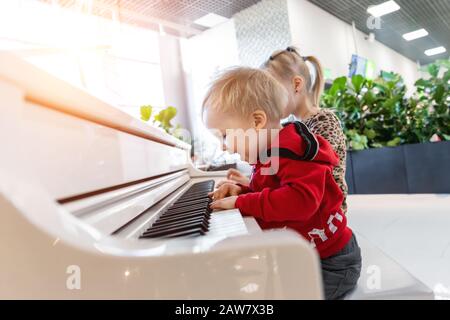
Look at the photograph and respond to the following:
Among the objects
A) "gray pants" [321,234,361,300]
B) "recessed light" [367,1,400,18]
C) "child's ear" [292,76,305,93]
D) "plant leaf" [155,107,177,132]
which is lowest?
"gray pants" [321,234,361,300]

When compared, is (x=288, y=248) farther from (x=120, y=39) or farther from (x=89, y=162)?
(x=120, y=39)

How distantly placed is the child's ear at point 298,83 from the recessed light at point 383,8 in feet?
21.0

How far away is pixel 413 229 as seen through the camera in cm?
231

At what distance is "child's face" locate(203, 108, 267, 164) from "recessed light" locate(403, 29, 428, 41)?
32.4 feet

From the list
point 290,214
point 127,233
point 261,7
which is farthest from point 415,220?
point 261,7

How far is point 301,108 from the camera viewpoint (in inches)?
59.9

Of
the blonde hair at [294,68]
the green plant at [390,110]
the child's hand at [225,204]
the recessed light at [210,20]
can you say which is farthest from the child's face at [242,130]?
the recessed light at [210,20]

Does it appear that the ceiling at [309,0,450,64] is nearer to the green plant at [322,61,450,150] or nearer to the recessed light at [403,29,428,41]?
the recessed light at [403,29,428,41]

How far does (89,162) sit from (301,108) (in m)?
1.21

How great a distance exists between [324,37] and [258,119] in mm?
6138

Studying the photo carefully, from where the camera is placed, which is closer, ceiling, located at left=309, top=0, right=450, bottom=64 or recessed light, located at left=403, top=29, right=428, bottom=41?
ceiling, located at left=309, top=0, right=450, bottom=64

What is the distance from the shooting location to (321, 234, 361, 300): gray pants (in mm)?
819

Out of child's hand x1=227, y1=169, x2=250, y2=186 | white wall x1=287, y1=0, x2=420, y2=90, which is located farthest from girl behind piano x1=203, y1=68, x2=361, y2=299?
white wall x1=287, y1=0, x2=420, y2=90

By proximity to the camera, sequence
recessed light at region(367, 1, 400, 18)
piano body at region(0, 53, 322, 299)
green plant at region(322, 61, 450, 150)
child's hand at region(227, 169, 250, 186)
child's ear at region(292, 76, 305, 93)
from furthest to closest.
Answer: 1. recessed light at region(367, 1, 400, 18)
2. green plant at region(322, 61, 450, 150)
3. child's ear at region(292, 76, 305, 93)
4. child's hand at region(227, 169, 250, 186)
5. piano body at region(0, 53, 322, 299)
